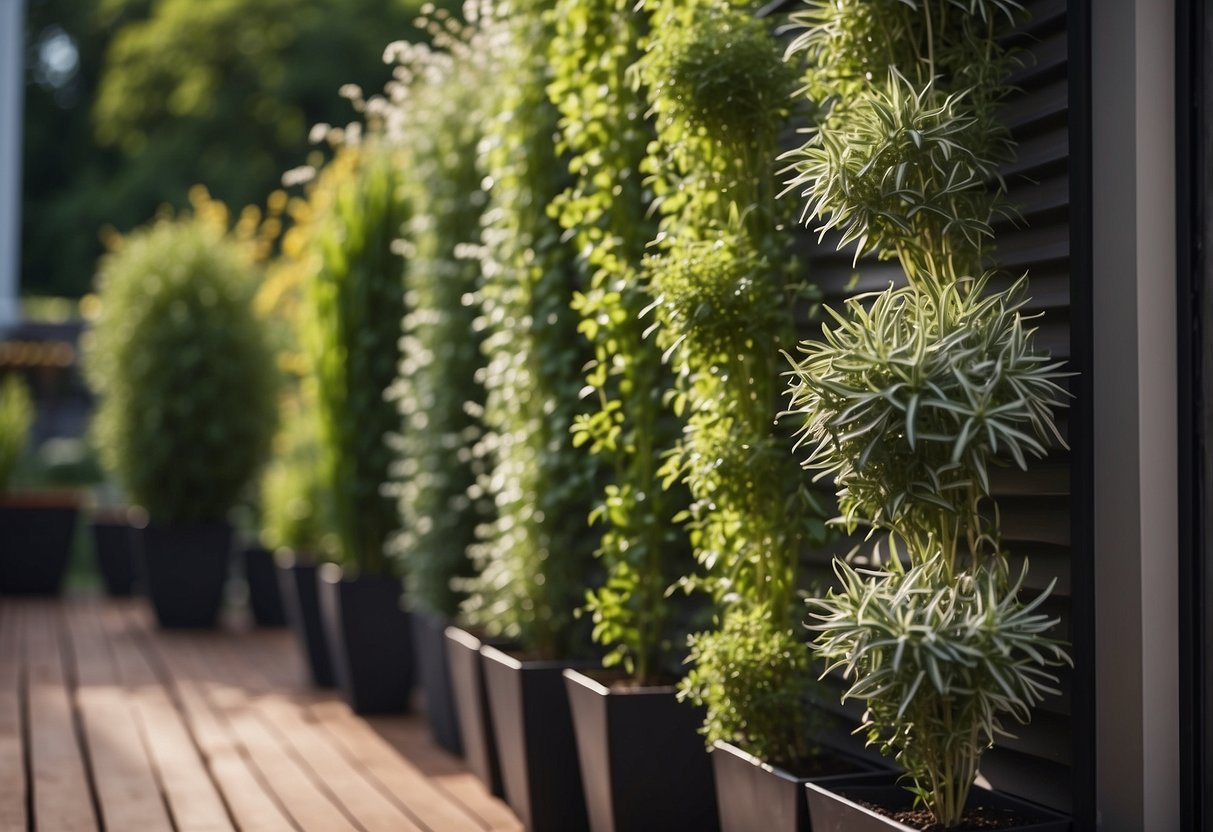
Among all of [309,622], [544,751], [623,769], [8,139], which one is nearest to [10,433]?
[309,622]

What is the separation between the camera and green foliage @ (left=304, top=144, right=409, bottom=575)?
16.3 ft

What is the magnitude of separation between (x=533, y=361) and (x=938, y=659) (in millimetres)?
1715

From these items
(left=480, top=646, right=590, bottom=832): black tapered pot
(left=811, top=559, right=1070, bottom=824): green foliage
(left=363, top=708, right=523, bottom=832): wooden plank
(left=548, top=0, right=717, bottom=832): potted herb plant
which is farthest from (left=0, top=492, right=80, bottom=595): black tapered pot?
(left=811, top=559, right=1070, bottom=824): green foliage

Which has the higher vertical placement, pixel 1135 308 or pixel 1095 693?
pixel 1135 308

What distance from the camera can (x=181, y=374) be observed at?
6.68m

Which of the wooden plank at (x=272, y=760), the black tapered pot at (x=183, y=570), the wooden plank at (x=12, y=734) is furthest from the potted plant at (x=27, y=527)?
the wooden plank at (x=272, y=760)

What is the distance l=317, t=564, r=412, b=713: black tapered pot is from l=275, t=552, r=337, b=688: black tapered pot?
445 millimetres

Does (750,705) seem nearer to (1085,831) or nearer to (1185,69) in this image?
(1085,831)

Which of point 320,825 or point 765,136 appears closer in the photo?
point 765,136

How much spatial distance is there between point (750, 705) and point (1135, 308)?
3.33 ft

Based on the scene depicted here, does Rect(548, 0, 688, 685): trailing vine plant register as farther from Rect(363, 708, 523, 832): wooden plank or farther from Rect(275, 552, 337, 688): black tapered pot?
Rect(275, 552, 337, 688): black tapered pot

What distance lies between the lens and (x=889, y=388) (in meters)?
1.93

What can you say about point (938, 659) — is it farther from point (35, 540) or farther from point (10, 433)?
point (10, 433)

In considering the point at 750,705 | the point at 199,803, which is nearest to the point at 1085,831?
the point at 750,705
